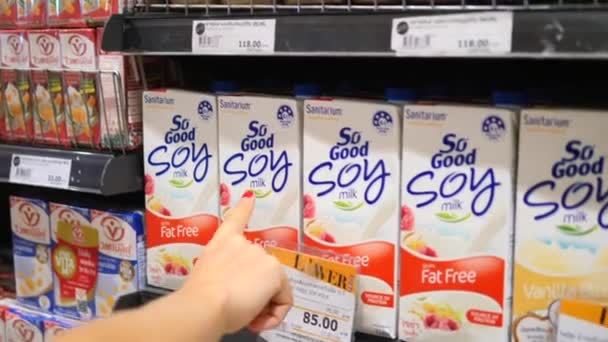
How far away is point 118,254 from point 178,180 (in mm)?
208

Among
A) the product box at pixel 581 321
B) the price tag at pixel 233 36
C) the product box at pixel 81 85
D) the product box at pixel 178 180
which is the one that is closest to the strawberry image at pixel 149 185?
the product box at pixel 178 180

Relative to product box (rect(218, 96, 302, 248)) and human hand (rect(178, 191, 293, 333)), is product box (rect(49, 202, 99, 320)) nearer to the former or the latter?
product box (rect(218, 96, 302, 248))

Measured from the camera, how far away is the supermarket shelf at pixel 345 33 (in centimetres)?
81

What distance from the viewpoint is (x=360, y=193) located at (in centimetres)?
108

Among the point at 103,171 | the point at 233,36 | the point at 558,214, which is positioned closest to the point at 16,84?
the point at 103,171

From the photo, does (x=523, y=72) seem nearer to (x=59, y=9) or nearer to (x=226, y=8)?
(x=226, y=8)

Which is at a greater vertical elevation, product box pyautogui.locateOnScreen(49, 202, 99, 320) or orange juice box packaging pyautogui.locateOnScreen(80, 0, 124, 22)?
orange juice box packaging pyautogui.locateOnScreen(80, 0, 124, 22)

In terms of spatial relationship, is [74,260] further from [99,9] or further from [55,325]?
[99,9]

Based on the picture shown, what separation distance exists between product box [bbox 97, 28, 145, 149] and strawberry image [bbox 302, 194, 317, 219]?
38 cm

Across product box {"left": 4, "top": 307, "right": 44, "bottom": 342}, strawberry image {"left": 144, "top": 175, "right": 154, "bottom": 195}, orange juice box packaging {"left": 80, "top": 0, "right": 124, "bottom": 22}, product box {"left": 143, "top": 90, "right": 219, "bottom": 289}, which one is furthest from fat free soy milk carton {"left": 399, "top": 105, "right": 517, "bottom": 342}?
product box {"left": 4, "top": 307, "right": 44, "bottom": 342}

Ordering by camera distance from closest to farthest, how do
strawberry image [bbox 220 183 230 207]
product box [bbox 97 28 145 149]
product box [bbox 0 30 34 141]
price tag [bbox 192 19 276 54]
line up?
price tag [bbox 192 19 276 54] < strawberry image [bbox 220 183 230 207] < product box [bbox 97 28 145 149] < product box [bbox 0 30 34 141]

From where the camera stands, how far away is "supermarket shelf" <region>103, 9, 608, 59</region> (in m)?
0.81

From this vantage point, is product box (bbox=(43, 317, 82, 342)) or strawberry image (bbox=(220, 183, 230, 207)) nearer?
strawberry image (bbox=(220, 183, 230, 207))

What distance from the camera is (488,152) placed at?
0.96m
